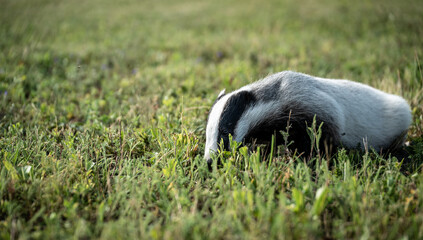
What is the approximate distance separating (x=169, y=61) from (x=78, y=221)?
16.4 ft

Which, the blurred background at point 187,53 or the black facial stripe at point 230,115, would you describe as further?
the blurred background at point 187,53

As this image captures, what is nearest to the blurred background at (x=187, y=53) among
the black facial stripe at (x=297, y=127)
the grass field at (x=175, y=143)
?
the grass field at (x=175, y=143)

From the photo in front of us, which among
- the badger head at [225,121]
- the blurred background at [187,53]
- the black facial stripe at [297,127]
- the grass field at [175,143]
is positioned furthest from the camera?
the blurred background at [187,53]

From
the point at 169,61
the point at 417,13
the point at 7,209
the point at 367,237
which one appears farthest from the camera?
the point at 417,13

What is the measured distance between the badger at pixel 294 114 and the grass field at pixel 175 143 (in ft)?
0.75

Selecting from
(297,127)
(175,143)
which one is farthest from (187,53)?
(297,127)

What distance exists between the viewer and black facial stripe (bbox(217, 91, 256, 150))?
259 centimetres

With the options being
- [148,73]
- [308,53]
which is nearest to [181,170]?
[148,73]

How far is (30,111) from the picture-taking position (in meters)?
3.79

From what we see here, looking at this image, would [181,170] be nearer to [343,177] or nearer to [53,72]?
[343,177]

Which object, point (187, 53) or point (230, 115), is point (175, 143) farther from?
point (187, 53)

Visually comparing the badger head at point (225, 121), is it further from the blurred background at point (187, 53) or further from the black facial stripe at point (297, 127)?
the blurred background at point (187, 53)

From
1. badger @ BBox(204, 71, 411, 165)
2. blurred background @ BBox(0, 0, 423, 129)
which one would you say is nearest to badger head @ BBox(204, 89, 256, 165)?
badger @ BBox(204, 71, 411, 165)

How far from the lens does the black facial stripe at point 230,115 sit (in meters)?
2.59
